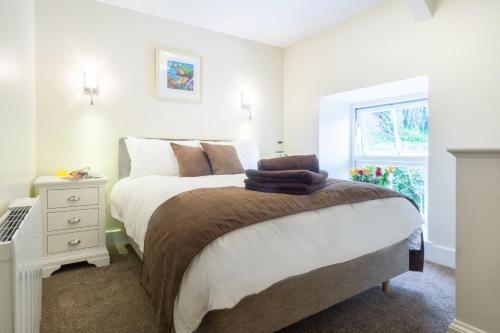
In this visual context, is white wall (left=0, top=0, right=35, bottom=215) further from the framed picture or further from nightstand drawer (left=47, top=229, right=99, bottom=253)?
the framed picture

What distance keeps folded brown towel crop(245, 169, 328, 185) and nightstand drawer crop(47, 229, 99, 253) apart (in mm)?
1524

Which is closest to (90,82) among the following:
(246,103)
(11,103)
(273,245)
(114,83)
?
(114,83)

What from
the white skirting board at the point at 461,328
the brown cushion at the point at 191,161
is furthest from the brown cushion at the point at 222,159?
the white skirting board at the point at 461,328

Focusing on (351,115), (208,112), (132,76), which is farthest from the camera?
(351,115)

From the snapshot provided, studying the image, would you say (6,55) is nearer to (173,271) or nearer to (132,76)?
(173,271)

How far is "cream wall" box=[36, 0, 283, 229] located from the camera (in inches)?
99.0

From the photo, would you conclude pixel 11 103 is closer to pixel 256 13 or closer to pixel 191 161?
pixel 191 161

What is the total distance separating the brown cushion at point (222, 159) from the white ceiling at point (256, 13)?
144 cm

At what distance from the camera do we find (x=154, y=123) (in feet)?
9.89

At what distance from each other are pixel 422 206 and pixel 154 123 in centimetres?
305

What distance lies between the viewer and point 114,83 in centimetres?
279

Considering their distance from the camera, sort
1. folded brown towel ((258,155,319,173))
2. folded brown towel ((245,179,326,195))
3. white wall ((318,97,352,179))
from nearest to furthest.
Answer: folded brown towel ((245,179,326,195))
folded brown towel ((258,155,319,173))
white wall ((318,97,352,179))

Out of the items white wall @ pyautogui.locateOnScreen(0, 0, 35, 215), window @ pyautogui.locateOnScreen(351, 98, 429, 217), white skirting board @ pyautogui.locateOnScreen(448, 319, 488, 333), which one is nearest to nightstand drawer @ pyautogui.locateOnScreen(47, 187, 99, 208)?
white wall @ pyautogui.locateOnScreen(0, 0, 35, 215)

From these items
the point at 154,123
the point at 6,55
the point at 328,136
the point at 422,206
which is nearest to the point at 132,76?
the point at 154,123
